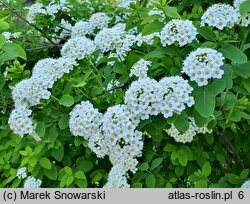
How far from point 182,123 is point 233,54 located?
15.5 inches

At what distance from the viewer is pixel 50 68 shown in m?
2.20

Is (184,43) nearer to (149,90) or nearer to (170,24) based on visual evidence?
(170,24)

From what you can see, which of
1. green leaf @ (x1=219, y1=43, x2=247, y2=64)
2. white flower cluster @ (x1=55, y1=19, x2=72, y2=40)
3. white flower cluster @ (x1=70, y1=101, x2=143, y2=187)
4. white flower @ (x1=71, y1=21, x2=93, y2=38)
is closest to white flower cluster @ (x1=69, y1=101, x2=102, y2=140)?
white flower cluster @ (x1=70, y1=101, x2=143, y2=187)

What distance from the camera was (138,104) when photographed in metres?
1.90

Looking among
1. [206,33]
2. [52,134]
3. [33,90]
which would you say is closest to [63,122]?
[52,134]

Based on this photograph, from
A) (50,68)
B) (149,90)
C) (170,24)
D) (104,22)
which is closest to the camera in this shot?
(149,90)

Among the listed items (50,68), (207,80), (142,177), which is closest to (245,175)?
(142,177)

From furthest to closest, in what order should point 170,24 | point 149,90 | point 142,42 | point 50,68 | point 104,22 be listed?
point 104,22 < point 142,42 < point 50,68 < point 170,24 < point 149,90

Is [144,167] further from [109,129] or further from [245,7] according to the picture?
[245,7]

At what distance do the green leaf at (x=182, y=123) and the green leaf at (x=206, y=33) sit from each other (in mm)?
409

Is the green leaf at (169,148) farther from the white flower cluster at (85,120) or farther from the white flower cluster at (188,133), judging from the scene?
the white flower cluster at (85,120)

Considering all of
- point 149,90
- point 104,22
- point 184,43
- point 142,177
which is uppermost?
point 184,43

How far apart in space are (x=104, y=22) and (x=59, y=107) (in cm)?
96

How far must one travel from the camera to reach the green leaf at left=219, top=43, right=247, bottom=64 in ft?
6.26
